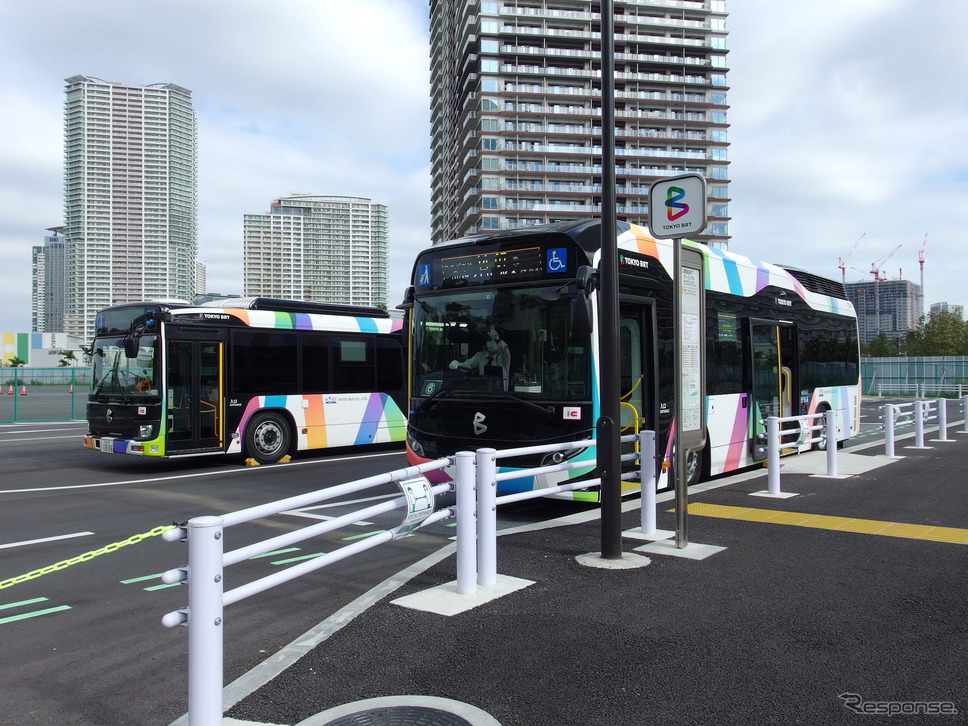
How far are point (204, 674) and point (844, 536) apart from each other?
593 cm

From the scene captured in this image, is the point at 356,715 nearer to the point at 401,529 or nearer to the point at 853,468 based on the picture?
the point at 401,529

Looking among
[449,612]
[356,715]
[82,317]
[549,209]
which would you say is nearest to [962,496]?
[449,612]

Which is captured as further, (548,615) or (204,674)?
(548,615)

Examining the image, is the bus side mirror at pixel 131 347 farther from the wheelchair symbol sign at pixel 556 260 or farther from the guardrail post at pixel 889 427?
the guardrail post at pixel 889 427

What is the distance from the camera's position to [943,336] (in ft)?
238

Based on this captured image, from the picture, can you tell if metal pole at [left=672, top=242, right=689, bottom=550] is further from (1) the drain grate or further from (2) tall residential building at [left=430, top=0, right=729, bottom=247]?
(2) tall residential building at [left=430, top=0, right=729, bottom=247]

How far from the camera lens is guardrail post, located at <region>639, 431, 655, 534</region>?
6645 millimetres

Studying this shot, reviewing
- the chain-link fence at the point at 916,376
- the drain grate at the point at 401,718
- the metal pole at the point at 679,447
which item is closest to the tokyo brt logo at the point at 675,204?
the metal pole at the point at 679,447

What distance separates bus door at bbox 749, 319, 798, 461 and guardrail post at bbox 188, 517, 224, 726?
9465mm

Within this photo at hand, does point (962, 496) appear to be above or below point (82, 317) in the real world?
below

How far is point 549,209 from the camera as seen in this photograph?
101 m

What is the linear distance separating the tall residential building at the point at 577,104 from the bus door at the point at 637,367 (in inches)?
3621

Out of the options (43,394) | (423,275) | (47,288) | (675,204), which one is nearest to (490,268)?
(423,275)

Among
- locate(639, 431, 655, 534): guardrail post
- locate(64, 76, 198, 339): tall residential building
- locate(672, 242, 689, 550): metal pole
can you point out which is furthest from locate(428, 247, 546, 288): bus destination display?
locate(64, 76, 198, 339): tall residential building
